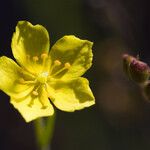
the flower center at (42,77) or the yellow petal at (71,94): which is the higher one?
the flower center at (42,77)

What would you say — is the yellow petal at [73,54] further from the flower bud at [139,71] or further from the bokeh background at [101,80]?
the bokeh background at [101,80]

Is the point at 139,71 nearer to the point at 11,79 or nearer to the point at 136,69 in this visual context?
the point at 136,69

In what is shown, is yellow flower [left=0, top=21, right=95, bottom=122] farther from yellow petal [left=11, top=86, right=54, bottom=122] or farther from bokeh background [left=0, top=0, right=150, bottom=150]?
bokeh background [left=0, top=0, right=150, bottom=150]

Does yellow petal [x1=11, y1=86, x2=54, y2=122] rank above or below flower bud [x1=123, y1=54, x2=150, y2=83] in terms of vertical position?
below

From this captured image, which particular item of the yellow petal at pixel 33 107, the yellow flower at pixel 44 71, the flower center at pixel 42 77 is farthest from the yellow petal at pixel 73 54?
the yellow petal at pixel 33 107

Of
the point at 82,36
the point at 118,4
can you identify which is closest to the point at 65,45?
the point at 82,36

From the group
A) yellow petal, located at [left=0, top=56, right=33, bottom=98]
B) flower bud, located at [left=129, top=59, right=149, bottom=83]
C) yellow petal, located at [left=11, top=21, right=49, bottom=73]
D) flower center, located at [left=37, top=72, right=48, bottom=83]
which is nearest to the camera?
flower bud, located at [left=129, top=59, right=149, bottom=83]

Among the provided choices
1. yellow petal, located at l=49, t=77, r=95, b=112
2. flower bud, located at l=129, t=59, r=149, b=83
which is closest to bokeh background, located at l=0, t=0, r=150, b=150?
yellow petal, located at l=49, t=77, r=95, b=112

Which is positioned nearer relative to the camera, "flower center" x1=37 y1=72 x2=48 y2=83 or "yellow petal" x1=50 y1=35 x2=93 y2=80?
"yellow petal" x1=50 y1=35 x2=93 y2=80
